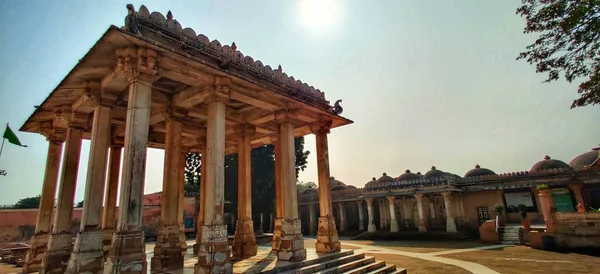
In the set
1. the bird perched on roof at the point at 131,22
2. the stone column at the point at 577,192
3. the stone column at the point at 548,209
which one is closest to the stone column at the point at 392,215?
the stone column at the point at 548,209

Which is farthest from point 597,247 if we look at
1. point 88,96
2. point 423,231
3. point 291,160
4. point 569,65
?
point 88,96

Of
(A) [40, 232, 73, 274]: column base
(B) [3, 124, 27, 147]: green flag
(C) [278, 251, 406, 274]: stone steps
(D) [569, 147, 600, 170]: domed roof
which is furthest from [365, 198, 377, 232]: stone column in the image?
(B) [3, 124, 27, 147]: green flag

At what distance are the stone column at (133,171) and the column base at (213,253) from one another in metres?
1.21

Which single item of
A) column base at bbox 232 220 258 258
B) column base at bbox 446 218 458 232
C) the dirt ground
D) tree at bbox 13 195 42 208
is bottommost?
the dirt ground

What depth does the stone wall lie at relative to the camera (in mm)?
17219

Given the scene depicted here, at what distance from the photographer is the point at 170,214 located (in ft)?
31.4

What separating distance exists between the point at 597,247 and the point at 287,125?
741 inches

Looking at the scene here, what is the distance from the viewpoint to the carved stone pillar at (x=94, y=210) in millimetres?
6867

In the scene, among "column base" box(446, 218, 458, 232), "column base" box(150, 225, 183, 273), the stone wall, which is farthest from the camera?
"column base" box(446, 218, 458, 232)

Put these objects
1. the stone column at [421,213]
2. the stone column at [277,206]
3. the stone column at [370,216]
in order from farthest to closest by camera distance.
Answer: the stone column at [370,216], the stone column at [421,213], the stone column at [277,206]

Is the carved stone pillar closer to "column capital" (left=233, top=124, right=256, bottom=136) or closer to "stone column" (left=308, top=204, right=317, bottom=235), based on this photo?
"column capital" (left=233, top=124, right=256, bottom=136)

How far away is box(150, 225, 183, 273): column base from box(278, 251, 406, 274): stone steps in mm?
3195

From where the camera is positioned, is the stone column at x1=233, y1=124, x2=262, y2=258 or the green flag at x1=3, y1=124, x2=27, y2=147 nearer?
the stone column at x1=233, y1=124, x2=262, y2=258

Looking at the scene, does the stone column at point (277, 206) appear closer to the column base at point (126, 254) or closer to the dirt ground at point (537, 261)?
the column base at point (126, 254)
